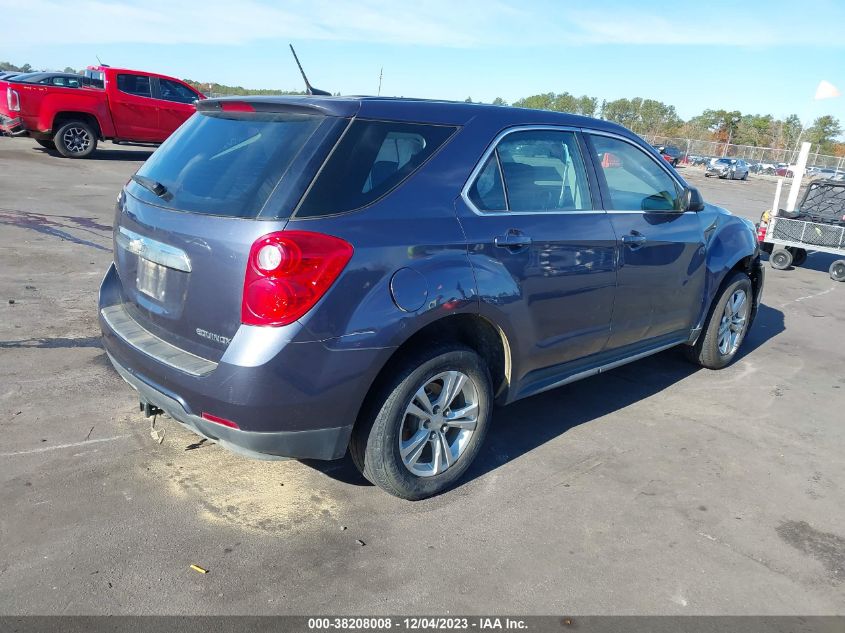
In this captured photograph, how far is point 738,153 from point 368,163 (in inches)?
2525

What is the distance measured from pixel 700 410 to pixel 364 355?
2948mm

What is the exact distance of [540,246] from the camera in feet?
11.6

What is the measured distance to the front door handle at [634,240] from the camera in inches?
162

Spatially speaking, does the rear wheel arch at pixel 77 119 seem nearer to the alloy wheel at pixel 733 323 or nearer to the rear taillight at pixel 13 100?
the rear taillight at pixel 13 100

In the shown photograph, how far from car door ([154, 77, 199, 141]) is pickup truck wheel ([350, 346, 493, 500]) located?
15495 mm

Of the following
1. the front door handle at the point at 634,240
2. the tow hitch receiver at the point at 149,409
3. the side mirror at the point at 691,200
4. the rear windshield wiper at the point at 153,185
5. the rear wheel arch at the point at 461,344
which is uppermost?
the side mirror at the point at 691,200

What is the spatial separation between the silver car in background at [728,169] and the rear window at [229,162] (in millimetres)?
41428

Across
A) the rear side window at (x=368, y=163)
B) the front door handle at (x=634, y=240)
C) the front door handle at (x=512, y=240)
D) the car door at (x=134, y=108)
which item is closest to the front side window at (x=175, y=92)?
the car door at (x=134, y=108)

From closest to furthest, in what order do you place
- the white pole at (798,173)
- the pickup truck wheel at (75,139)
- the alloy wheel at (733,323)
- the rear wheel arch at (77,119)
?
the alloy wheel at (733,323)
the white pole at (798,173)
the rear wheel arch at (77,119)
the pickup truck wheel at (75,139)

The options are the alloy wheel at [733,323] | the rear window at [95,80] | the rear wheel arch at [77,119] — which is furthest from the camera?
the rear window at [95,80]

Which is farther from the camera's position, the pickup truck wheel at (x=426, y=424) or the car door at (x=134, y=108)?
the car door at (x=134, y=108)

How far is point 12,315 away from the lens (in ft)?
17.5

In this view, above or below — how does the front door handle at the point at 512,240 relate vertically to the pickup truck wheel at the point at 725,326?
above

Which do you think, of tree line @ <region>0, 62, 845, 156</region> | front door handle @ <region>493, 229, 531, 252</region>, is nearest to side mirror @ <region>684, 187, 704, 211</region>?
front door handle @ <region>493, 229, 531, 252</region>
